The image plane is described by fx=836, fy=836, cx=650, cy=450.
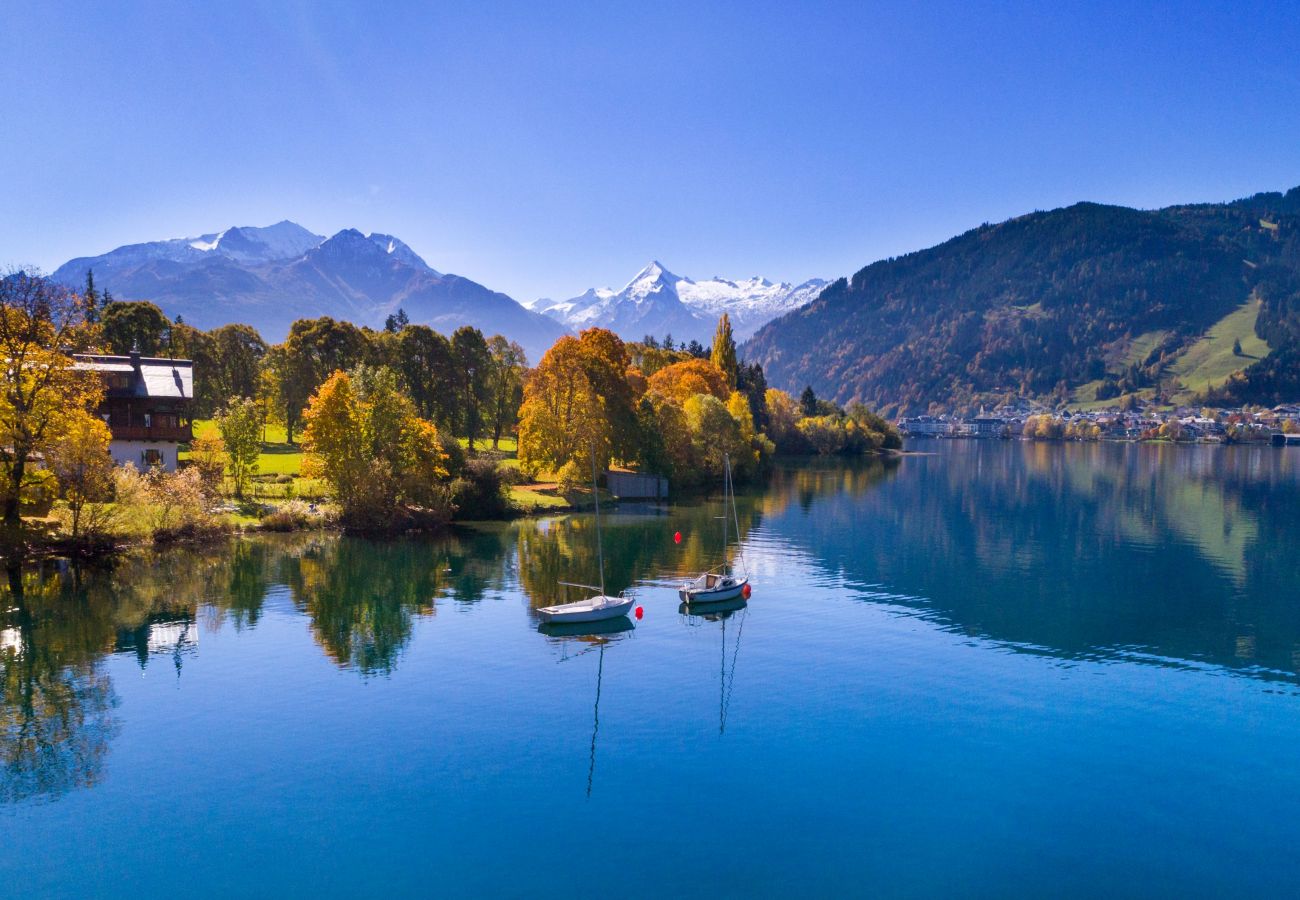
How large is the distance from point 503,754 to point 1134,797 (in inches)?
800

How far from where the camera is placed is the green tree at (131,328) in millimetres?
97312

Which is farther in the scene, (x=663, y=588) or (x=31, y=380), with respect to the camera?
(x=31, y=380)

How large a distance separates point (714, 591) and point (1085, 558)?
36.5 m

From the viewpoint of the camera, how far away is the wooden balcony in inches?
2950

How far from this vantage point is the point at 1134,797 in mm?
26234

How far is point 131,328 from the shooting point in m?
97.8

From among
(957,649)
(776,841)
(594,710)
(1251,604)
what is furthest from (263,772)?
(1251,604)

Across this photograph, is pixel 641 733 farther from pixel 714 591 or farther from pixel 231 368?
pixel 231 368

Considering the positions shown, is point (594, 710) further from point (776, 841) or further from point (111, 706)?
point (111, 706)

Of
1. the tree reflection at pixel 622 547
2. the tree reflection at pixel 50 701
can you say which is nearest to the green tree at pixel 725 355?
the tree reflection at pixel 622 547

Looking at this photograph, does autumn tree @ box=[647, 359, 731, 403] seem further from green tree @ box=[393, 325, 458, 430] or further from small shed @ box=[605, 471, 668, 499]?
green tree @ box=[393, 325, 458, 430]

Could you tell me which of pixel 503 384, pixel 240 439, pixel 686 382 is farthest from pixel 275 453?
pixel 686 382

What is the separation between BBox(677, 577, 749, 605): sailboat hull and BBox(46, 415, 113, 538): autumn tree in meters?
40.2

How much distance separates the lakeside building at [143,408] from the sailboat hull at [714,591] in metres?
51.6
